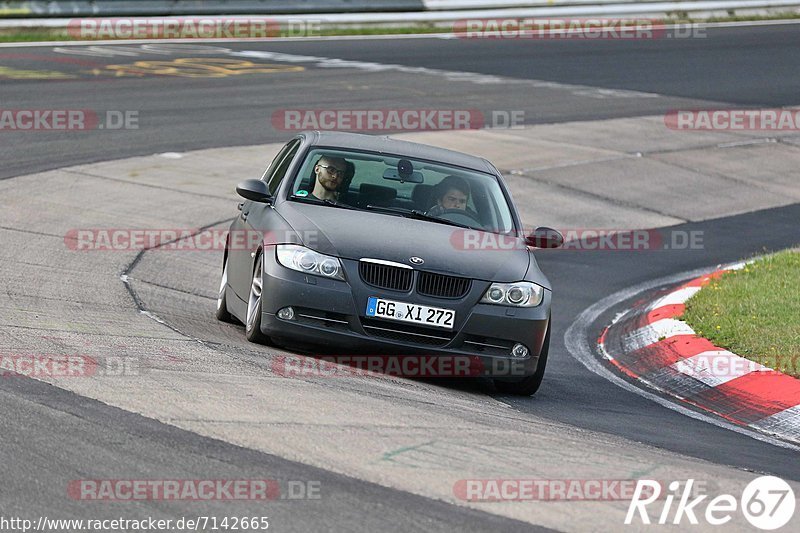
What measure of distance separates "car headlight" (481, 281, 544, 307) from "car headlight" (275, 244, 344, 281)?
0.95 metres

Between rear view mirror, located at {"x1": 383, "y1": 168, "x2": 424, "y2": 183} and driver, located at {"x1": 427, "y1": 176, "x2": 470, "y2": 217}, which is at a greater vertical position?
rear view mirror, located at {"x1": 383, "y1": 168, "x2": 424, "y2": 183}

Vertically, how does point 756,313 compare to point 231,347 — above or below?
below

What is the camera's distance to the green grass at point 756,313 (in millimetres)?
9680

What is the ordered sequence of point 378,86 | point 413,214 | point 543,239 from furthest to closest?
point 378,86
point 543,239
point 413,214

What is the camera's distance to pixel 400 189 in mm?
9305

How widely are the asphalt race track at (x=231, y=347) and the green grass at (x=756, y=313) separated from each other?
3.29 ft

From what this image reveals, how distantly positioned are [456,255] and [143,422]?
9.68ft

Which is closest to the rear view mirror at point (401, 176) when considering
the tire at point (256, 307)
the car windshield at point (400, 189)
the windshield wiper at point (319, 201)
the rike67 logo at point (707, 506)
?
the car windshield at point (400, 189)

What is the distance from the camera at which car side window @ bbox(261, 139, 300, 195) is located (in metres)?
9.66

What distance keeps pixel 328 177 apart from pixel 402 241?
1.20 metres

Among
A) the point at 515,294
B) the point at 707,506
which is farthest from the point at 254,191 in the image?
the point at 707,506

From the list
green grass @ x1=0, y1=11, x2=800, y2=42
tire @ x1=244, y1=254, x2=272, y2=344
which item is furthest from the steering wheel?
green grass @ x1=0, y1=11, x2=800, y2=42

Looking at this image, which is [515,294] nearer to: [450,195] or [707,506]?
[450,195]

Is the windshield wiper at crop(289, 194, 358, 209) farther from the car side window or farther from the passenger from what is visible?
the car side window
